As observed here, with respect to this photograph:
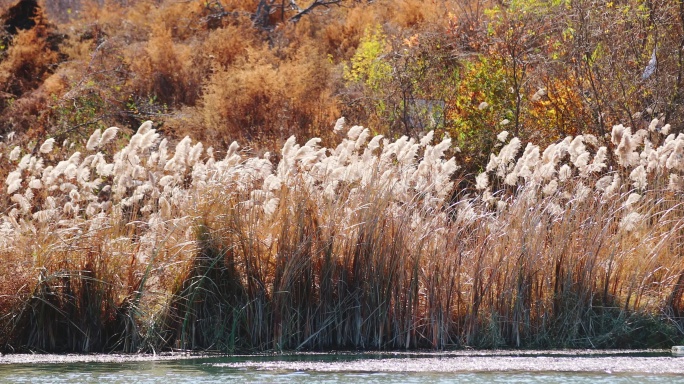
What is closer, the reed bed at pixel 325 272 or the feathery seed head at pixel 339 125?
the reed bed at pixel 325 272

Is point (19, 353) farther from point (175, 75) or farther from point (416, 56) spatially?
point (175, 75)

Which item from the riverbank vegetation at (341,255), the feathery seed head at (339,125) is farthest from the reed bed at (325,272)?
the feathery seed head at (339,125)

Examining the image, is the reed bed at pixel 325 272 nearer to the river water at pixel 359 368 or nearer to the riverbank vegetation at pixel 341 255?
the riverbank vegetation at pixel 341 255

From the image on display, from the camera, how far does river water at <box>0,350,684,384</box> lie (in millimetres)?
5797

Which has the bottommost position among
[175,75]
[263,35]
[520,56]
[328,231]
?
[328,231]

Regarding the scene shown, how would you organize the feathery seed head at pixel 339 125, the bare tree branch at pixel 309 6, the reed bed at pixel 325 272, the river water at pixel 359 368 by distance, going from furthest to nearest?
the bare tree branch at pixel 309 6
the feathery seed head at pixel 339 125
the reed bed at pixel 325 272
the river water at pixel 359 368

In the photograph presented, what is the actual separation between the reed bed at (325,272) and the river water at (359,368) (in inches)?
13.0

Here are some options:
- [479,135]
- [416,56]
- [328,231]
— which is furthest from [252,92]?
[328,231]

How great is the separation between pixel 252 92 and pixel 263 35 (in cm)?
513

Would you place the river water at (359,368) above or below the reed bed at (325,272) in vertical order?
below

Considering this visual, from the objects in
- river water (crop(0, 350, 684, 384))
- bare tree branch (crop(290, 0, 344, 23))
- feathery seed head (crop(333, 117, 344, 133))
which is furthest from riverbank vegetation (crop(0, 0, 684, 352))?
bare tree branch (crop(290, 0, 344, 23))

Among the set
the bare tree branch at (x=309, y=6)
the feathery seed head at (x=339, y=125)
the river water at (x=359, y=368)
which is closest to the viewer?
the river water at (x=359, y=368)

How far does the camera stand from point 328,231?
A: 7.21 meters

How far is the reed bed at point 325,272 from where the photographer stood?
7.14 meters
